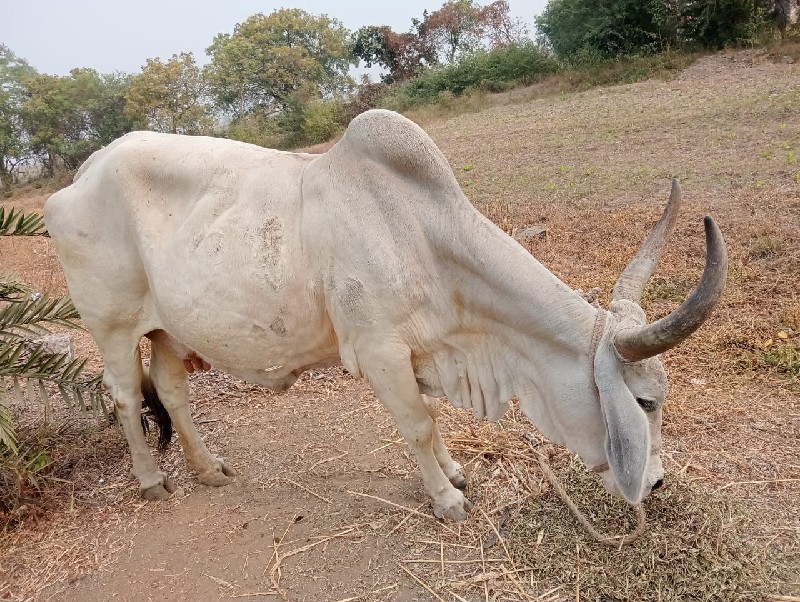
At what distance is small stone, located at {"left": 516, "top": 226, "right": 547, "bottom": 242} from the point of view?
24.3 ft

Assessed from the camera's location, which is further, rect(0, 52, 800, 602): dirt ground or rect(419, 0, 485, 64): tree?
rect(419, 0, 485, 64): tree

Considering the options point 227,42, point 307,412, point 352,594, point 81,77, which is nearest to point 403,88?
point 227,42

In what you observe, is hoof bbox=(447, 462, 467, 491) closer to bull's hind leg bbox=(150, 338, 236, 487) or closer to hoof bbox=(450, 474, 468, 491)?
hoof bbox=(450, 474, 468, 491)

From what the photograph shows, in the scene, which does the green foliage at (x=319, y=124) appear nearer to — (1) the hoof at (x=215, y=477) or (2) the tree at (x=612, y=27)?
(2) the tree at (x=612, y=27)

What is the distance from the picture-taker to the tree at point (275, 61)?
31266 mm

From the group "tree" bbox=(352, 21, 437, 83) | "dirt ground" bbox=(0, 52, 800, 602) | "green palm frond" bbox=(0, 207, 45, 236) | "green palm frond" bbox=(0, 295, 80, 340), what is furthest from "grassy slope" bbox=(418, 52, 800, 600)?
"tree" bbox=(352, 21, 437, 83)

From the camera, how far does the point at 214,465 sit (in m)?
3.87

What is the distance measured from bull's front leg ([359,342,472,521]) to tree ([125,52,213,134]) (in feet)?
93.8

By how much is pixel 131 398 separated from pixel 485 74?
2429 centimetres

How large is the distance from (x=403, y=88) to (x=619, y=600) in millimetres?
27483

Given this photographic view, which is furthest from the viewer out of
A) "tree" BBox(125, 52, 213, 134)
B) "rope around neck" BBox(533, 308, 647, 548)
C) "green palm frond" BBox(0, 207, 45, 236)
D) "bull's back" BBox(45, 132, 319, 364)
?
"tree" BBox(125, 52, 213, 134)

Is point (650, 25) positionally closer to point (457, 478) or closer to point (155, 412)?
point (457, 478)

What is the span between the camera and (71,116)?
1231 inches

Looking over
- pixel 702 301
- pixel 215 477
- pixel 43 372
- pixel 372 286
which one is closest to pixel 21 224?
pixel 43 372
